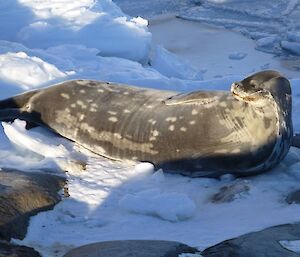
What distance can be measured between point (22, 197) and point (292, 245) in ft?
4.01

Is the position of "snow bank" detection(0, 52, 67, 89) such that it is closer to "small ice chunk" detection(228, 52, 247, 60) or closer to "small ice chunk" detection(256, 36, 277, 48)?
"small ice chunk" detection(228, 52, 247, 60)

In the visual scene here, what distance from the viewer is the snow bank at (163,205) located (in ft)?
10.4

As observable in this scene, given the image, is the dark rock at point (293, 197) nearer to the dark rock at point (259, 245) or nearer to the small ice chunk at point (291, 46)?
the dark rock at point (259, 245)

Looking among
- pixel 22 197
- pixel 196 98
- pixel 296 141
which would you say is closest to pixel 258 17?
pixel 296 141

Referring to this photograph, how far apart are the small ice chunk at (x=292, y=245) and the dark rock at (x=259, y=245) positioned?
0.06ft

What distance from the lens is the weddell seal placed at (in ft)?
12.3

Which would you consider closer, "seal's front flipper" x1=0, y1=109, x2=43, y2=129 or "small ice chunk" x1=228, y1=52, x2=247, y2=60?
"seal's front flipper" x1=0, y1=109, x2=43, y2=129

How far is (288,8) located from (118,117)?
942 cm

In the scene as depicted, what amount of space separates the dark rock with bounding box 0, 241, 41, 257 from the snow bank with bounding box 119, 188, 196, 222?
625 millimetres

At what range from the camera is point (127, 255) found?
8.67ft

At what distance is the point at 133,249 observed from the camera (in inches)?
107

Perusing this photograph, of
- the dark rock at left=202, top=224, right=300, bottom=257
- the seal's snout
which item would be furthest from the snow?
the seal's snout

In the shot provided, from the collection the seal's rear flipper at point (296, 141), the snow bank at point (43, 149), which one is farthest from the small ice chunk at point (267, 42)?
the snow bank at point (43, 149)

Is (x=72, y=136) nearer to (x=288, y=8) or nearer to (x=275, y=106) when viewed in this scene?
(x=275, y=106)
